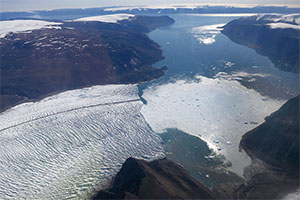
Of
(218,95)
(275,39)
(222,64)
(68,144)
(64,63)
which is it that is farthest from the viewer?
(275,39)

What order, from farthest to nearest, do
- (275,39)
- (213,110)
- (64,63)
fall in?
(275,39)
(64,63)
(213,110)

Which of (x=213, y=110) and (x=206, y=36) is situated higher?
(x=206, y=36)

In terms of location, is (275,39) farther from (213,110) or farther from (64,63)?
(64,63)

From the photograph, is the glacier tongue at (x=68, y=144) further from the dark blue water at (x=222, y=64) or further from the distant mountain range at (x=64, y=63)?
the dark blue water at (x=222, y=64)

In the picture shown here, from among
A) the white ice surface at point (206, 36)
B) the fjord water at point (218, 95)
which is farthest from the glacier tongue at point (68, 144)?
the white ice surface at point (206, 36)

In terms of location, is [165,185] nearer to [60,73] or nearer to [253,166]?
[253,166]

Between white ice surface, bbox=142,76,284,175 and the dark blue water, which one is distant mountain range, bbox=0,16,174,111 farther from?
white ice surface, bbox=142,76,284,175

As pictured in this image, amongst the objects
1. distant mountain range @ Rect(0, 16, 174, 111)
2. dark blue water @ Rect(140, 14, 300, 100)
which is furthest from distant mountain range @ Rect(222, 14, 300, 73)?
distant mountain range @ Rect(0, 16, 174, 111)

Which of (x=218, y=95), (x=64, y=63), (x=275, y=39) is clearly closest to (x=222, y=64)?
(x=218, y=95)
